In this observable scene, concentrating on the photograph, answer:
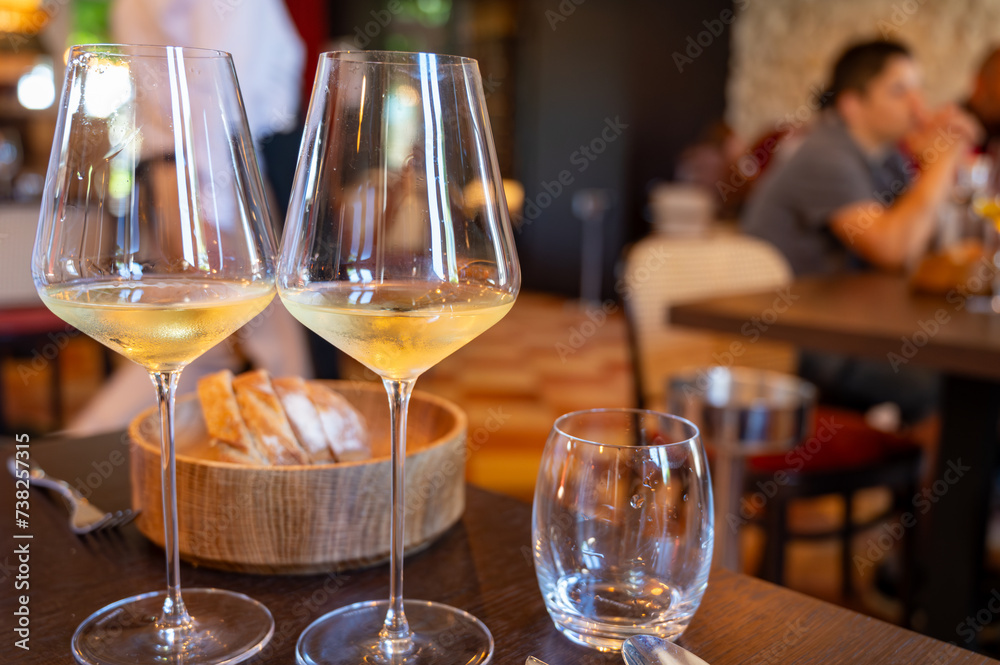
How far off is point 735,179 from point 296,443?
6.14 metres

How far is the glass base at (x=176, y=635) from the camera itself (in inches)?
18.2

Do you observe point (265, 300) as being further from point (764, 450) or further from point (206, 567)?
point (764, 450)

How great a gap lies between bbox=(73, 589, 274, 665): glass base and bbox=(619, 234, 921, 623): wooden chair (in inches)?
43.6

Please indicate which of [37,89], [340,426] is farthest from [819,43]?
[340,426]

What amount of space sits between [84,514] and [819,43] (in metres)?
7.13

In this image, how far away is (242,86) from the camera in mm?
1483

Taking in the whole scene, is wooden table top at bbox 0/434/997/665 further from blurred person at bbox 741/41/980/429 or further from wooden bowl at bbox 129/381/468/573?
blurred person at bbox 741/41/980/429

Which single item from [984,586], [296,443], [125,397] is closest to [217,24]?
[125,397]

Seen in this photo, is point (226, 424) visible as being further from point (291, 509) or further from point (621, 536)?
point (621, 536)

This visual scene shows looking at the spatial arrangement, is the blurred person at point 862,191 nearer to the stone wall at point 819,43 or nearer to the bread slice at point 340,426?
the bread slice at point 340,426

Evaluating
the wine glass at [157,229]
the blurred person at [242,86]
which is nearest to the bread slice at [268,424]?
the wine glass at [157,229]

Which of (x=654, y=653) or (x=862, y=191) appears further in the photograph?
(x=862, y=191)

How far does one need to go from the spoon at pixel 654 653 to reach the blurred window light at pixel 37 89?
7.52m

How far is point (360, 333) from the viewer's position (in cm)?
48
